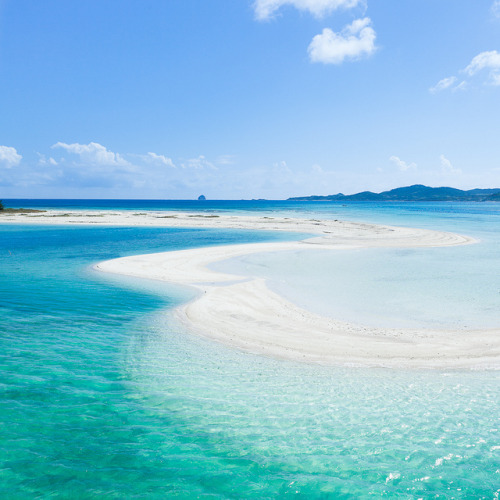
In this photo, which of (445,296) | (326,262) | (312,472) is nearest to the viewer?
(312,472)

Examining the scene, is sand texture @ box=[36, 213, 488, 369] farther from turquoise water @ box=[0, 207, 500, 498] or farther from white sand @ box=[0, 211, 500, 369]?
turquoise water @ box=[0, 207, 500, 498]

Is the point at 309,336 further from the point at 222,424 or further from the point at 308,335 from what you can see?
the point at 222,424

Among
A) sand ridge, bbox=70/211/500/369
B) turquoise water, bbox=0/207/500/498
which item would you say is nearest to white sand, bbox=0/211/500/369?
sand ridge, bbox=70/211/500/369

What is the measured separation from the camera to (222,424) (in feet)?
26.5

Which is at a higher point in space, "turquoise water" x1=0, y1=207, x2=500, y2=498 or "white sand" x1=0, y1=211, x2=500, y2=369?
"white sand" x1=0, y1=211, x2=500, y2=369

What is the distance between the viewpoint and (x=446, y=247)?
38.8 meters

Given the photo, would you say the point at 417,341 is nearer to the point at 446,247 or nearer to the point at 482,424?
the point at 482,424

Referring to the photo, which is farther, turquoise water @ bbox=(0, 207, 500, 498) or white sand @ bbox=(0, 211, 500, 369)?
white sand @ bbox=(0, 211, 500, 369)

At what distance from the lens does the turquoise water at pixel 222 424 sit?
253 inches

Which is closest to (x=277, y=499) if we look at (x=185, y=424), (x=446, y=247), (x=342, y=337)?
(x=185, y=424)

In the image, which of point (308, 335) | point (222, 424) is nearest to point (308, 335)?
point (308, 335)

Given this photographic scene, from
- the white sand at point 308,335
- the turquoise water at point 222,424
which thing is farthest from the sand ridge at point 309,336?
the turquoise water at point 222,424

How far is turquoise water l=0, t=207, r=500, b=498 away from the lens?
253 inches

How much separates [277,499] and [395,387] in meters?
4.95
